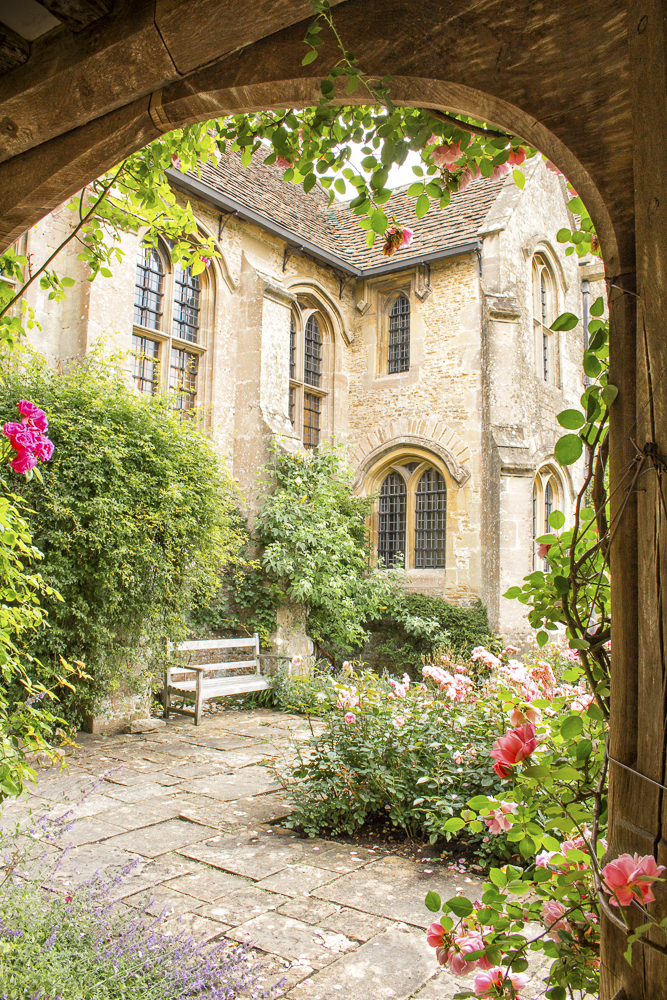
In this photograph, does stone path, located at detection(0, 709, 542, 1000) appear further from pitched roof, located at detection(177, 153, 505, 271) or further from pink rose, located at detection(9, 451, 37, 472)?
pitched roof, located at detection(177, 153, 505, 271)

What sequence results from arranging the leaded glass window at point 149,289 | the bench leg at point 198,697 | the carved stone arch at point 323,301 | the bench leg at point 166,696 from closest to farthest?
the bench leg at point 198,697 → the bench leg at point 166,696 → the leaded glass window at point 149,289 → the carved stone arch at point 323,301

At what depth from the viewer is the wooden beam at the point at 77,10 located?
5.96 feet

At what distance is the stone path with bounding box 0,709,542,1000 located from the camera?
2.67 meters

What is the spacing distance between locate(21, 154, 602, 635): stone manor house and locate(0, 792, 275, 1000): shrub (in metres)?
7.32

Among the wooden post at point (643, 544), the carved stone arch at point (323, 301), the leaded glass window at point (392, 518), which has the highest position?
the carved stone arch at point (323, 301)

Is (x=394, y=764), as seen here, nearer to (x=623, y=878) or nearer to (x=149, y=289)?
(x=623, y=878)

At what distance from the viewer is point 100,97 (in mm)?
1896

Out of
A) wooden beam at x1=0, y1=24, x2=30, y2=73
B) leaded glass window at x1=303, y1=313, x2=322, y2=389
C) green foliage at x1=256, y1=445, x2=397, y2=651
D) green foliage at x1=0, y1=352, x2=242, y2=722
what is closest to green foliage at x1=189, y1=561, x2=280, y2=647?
green foliage at x1=256, y1=445, x2=397, y2=651

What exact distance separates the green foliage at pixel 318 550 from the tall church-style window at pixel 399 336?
306cm

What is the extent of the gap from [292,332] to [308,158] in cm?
1096

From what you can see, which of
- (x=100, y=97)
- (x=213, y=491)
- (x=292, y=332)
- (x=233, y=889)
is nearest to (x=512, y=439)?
(x=292, y=332)

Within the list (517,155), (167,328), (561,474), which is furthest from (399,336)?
(517,155)

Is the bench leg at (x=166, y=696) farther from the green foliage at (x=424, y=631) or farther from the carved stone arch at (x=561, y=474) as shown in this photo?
the carved stone arch at (x=561, y=474)

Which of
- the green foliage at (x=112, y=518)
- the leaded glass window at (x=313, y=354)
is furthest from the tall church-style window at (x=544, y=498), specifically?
the green foliage at (x=112, y=518)
